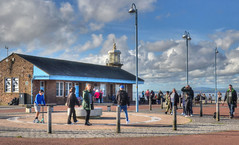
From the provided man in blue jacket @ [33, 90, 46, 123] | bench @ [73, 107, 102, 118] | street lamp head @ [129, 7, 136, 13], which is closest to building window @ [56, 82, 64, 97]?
street lamp head @ [129, 7, 136, 13]

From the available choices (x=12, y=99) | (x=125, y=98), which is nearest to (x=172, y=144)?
(x=125, y=98)

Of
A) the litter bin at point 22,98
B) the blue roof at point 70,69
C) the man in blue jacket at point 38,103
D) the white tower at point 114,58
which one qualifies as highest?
the white tower at point 114,58

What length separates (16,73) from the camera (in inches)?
1339

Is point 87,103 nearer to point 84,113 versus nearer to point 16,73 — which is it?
point 84,113

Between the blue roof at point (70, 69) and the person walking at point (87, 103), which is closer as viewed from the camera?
the person walking at point (87, 103)

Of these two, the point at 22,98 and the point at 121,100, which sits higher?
the point at 121,100

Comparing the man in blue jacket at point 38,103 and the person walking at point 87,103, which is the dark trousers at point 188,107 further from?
the man in blue jacket at point 38,103

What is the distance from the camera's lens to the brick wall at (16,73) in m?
32.7

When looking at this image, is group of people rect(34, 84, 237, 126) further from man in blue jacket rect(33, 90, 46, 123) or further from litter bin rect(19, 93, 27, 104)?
litter bin rect(19, 93, 27, 104)

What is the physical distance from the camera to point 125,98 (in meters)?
13.3

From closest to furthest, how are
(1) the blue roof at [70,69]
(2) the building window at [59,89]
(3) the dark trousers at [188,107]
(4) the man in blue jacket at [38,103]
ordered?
(4) the man in blue jacket at [38,103], (3) the dark trousers at [188,107], (1) the blue roof at [70,69], (2) the building window at [59,89]

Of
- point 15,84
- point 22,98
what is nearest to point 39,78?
point 22,98

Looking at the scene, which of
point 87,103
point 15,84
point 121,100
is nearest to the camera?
point 87,103

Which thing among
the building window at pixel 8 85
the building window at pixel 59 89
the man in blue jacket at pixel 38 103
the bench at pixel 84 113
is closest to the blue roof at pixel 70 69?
the building window at pixel 59 89
